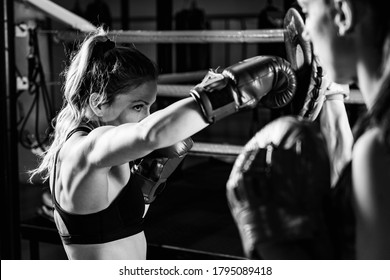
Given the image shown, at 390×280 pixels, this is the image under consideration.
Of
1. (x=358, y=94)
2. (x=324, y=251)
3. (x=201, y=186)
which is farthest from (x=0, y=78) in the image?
(x=324, y=251)

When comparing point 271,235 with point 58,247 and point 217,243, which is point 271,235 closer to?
point 217,243

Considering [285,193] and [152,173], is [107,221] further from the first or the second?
[285,193]

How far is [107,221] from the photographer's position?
128 cm

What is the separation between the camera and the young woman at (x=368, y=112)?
0.65 m

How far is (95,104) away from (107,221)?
0.88 ft

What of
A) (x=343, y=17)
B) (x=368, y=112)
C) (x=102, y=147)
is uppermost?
(x=343, y=17)

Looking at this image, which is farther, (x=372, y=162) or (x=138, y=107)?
(x=138, y=107)

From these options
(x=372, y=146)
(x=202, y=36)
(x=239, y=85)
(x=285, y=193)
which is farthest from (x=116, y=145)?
(x=202, y=36)

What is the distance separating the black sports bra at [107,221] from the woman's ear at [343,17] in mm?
717

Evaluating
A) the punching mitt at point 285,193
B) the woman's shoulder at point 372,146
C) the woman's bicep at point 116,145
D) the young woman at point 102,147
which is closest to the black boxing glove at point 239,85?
the young woman at point 102,147

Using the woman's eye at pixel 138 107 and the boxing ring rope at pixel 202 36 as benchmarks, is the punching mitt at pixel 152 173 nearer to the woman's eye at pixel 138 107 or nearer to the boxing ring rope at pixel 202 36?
the woman's eye at pixel 138 107

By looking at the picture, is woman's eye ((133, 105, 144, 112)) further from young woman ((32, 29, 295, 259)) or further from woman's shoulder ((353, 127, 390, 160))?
woman's shoulder ((353, 127, 390, 160))

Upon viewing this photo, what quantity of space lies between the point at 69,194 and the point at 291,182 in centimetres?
67

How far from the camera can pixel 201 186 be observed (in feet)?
12.0
